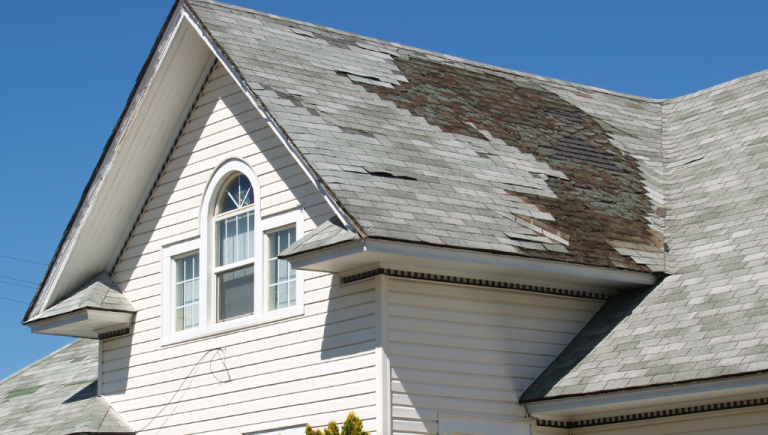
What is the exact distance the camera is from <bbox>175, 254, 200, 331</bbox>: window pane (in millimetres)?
14461

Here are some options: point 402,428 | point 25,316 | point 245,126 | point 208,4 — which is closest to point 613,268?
point 402,428

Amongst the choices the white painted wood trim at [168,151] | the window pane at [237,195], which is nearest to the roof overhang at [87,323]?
the white painted wood trim at [168,151]

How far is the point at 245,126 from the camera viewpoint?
46.7 ft

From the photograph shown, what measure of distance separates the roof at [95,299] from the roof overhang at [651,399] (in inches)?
253

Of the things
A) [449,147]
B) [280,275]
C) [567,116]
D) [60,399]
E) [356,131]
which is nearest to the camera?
[356,131]

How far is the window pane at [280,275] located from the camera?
517 inches

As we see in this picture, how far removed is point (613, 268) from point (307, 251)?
13.5 feet

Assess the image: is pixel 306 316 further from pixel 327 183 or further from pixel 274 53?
pixel 274 53

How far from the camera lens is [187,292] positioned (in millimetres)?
14641

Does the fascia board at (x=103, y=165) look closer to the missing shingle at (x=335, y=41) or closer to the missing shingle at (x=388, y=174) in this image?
the missing shingle at (x=335, y=41)

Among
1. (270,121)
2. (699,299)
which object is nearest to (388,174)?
(270,121)

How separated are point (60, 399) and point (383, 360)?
723cm

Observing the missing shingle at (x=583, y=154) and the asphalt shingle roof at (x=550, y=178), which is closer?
the asphalt shingle roof at (x=550, y=178)

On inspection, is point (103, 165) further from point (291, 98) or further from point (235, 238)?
point (291, 98)
